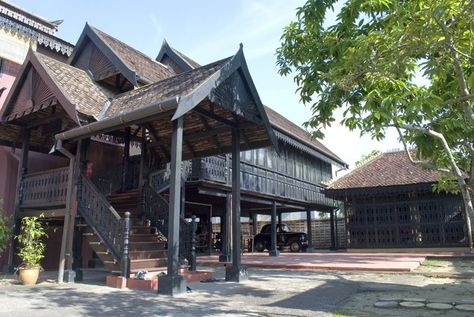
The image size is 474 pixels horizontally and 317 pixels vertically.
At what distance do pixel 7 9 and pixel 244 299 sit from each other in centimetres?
1344

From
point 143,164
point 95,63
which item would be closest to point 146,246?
point 143,164

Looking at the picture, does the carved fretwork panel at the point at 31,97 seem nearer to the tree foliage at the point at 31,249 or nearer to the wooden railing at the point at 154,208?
the tree foliage at the point at 31,249

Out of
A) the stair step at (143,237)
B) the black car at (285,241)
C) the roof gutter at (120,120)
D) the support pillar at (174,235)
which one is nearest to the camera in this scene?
the support pillar at (174,235)

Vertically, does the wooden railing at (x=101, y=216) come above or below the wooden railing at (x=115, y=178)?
below

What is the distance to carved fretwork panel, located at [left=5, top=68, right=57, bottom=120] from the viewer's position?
409 inches

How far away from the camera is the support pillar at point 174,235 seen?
7.59 metres

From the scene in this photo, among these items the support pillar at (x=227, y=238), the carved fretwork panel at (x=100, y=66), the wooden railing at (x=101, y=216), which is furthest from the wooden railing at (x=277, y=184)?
the wooden railing at (x=101, y=216)

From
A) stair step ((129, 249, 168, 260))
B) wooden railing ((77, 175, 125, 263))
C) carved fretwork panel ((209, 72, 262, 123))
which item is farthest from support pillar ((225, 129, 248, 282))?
wooden railing ((77, 175, 125, 263))

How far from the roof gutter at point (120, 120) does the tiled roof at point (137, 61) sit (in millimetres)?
3629

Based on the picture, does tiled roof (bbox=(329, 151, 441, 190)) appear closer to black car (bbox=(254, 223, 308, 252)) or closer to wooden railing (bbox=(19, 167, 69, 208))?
black car (bbox=(254, 223, 308, 252))

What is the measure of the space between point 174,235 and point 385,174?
16.4 meters

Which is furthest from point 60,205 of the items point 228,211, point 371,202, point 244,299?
point 371,202

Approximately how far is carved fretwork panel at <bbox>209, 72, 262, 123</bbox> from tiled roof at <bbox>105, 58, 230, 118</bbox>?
0.40 m

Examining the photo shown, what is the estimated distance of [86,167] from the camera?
1017 centimetres
